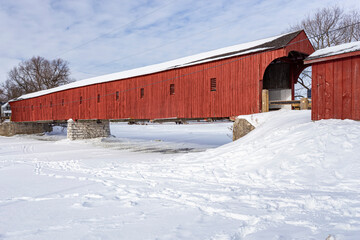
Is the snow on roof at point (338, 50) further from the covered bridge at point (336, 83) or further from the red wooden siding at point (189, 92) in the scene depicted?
the red wooden siding at point (189, 92)

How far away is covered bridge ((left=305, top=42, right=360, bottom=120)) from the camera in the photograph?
8.03m

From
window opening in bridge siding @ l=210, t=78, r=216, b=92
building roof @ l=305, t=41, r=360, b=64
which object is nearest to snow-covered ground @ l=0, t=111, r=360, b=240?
building roof @ l=305, t=41, r=360, b=64

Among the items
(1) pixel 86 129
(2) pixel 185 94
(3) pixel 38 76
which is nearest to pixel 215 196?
(2) pixel 185 94

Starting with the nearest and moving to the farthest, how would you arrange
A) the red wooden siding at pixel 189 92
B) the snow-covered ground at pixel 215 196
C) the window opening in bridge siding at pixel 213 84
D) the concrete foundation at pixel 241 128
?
the snow-covered ground at pixel 215 196 < the concrete foundation at pixel 241 128 < the red wooden siding at pixel 189 92 < the window opening in bridge siding at pixel 213 84

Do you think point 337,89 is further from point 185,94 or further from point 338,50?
point 185,94

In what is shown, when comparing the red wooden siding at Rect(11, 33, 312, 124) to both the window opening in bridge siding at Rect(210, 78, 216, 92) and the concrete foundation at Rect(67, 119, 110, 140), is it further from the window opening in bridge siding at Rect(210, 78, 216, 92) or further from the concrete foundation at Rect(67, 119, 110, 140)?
the concrete foundation at Rect(67, 119, 110, 140)

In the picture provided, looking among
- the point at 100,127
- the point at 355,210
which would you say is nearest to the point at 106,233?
the point at 355,210

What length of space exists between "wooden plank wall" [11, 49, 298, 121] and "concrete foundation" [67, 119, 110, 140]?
802mm

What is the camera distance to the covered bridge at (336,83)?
8.03m

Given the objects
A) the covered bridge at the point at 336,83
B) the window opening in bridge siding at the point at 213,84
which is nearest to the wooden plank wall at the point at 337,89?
the covered bridge at the point at 336,83

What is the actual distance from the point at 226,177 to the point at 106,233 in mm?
3570

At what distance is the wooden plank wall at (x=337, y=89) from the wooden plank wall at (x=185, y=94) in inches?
114

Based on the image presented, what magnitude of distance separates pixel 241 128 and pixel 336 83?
4.25 metres

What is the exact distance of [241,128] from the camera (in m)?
11.4
